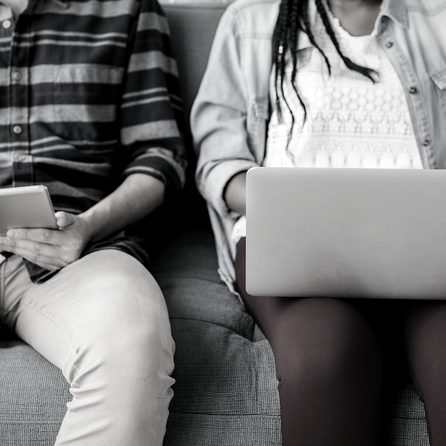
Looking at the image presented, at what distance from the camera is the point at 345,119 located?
122 centimetres

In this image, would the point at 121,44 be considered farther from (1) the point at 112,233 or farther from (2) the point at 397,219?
(2) the point at 397,219

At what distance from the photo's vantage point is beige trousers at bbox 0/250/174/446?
0.83m

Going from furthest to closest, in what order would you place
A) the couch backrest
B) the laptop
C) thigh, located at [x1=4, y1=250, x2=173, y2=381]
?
1. the couch backrest
2. thigh, located at [x1=4, y1=250, x2=173, y2=381]
3. the laptop

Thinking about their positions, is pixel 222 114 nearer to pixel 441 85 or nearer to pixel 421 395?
pixel 441 85

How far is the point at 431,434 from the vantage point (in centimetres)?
84

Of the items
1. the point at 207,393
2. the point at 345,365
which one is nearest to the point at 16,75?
the point at 207,393

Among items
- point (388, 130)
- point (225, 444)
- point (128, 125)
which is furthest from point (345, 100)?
point (225, 444)

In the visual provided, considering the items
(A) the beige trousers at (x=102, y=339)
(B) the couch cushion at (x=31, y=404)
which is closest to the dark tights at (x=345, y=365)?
(A) the beige trousers at (x=102, y=339)

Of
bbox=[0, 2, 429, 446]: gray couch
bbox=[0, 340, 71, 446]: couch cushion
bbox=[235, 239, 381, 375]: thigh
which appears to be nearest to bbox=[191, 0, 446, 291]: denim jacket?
bbox=[0, 2, 429, 446]: gray couch

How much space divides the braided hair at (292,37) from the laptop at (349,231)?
1.48ft

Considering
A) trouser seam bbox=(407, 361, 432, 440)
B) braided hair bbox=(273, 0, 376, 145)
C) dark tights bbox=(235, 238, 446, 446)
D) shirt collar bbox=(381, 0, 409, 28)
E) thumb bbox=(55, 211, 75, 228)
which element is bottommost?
trouser seam bbox=(407, 361, 432, 440)

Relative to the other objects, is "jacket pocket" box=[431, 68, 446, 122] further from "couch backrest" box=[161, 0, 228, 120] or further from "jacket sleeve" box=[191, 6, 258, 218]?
"couch backrest" box=[161, 0, 228, 120]

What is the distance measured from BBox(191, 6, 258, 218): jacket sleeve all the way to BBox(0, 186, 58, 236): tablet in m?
0.37

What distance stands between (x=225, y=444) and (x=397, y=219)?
1.38ft
